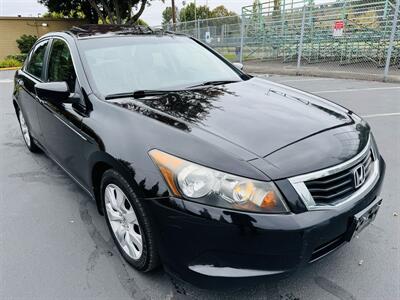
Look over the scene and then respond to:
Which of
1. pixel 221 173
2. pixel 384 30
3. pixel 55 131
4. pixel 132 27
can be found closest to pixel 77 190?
pixel 55 131

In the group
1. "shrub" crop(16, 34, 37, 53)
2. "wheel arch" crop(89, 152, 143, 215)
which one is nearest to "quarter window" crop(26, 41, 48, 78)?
"wheel arch" crop(89, 152, 143, 215)

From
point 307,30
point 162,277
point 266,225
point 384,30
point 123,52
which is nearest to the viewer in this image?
point 266,225

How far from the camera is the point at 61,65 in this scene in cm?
318

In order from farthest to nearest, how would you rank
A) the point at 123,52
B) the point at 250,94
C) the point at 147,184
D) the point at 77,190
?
the point at 77,190 → the point at 123,52 → the point at 250,94 → the point at 147,184

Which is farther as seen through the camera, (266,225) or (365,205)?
(365,205)

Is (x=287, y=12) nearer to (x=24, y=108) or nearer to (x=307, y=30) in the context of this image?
(x=307, y=30)

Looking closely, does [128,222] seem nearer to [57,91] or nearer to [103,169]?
[103,169]

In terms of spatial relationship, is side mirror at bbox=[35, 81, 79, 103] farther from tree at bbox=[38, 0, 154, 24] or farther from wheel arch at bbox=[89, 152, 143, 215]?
tree at bbox=[38, 0, 154, 24]

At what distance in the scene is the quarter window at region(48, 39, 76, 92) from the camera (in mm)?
2873

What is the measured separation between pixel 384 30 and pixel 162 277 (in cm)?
1311

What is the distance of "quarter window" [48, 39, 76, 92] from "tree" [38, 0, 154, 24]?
2439cm

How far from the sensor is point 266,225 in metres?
1.65

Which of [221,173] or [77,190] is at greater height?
[221,173]

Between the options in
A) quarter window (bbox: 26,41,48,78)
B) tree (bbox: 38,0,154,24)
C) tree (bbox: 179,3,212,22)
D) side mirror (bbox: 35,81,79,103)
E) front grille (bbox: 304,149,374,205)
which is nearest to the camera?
front grille (bbox: 304,149,374,205)
